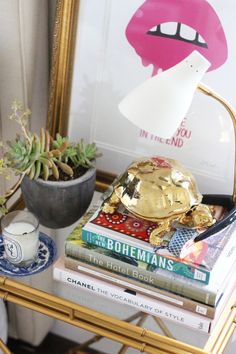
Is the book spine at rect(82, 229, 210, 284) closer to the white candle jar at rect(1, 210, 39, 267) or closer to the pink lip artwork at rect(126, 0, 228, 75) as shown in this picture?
Answer: the white candle jar at rect(1, 210, 39, 267)

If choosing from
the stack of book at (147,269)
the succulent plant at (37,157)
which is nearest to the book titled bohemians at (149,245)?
the stack of book at (147,269)

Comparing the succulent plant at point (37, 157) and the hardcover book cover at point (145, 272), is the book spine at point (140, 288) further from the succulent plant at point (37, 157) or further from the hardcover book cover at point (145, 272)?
the succulent plant at point (37, 157)

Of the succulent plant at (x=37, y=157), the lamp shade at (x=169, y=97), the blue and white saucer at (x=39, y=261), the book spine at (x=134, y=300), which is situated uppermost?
the lamp shade at (x=169, y=97)

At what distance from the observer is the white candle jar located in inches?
34.3

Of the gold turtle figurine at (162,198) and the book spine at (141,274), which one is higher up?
the gold turtle figurine at (162,198)

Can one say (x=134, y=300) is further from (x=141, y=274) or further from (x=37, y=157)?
(x=37, y=157)

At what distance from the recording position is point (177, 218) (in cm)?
83

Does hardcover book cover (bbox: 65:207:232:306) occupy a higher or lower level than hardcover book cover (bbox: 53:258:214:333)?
higher

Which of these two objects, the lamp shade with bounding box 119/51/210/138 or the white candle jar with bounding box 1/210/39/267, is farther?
the white candle jar with bounding box 1/210/39/267

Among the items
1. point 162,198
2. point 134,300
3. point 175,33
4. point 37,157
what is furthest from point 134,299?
point 175,33

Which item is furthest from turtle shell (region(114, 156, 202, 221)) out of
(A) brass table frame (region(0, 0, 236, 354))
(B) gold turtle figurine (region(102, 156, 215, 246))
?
(A) brass table frame (region(0, 0, 236, 354))

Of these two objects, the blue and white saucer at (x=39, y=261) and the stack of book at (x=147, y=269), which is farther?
the blue and white saucer at (x=39, y=261)

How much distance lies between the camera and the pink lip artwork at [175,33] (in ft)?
2.81

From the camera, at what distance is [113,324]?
0.81 m
